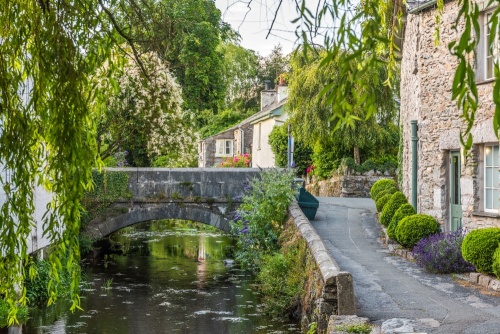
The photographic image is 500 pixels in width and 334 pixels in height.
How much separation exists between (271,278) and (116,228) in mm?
7158

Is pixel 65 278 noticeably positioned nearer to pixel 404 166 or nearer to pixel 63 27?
pixel 404 166

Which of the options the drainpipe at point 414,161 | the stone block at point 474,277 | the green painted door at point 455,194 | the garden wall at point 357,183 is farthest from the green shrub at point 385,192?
the stone block at point 474,277

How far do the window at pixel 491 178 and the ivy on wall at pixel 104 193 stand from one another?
33.4 ft

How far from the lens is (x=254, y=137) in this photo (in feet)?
140

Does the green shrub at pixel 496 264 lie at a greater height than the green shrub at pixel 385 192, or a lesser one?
lesser

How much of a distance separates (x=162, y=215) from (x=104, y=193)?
66.7 inches

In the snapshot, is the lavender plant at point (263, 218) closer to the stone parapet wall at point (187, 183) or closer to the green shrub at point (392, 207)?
the stone parapet wall at point (187, 183)

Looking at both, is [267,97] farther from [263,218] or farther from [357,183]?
[263,218]

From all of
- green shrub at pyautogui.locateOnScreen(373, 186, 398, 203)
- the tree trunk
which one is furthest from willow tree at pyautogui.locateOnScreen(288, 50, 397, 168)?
green shrub at pyautogui.locateOnScreen(373, 186, 398, 203)

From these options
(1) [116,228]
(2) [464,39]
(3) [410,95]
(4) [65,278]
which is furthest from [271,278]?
(2) [464,39]

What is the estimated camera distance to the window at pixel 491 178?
1198 cm

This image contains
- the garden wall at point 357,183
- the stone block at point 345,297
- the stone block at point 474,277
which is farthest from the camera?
the garden wall at point 357,183

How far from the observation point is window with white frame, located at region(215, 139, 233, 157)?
50.9 metres

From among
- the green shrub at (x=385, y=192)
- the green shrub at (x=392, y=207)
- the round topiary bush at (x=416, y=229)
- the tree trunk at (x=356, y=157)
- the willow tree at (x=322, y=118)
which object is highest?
the willow tree at (x=322, y=118)
